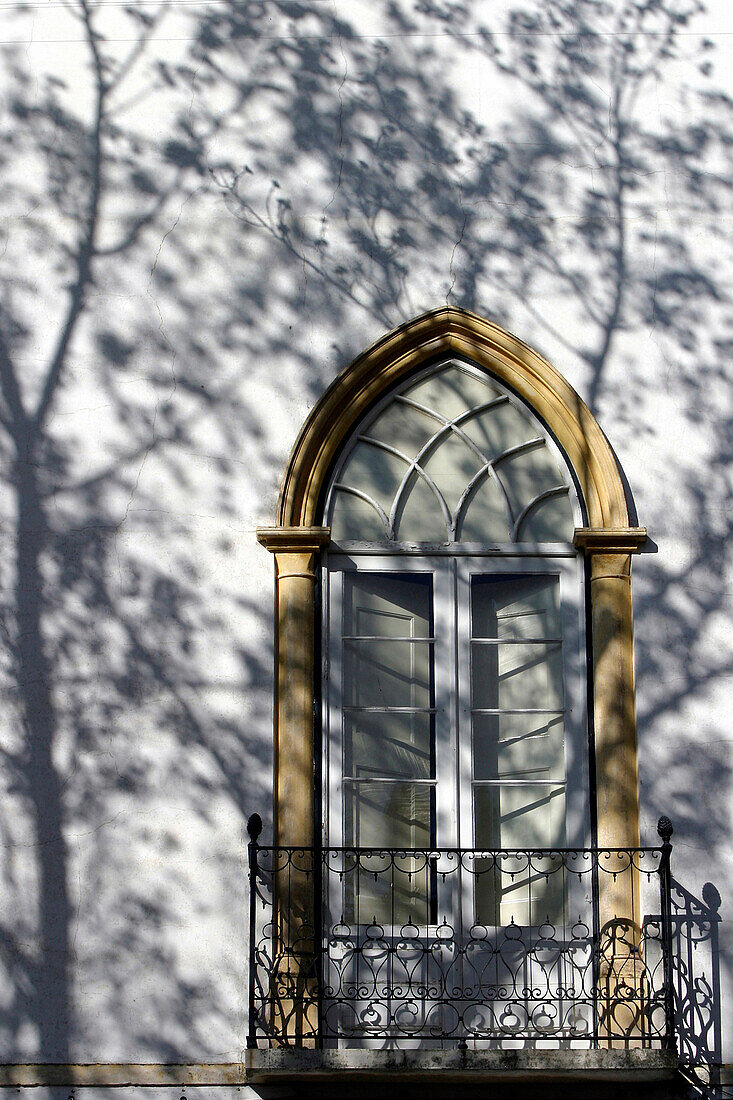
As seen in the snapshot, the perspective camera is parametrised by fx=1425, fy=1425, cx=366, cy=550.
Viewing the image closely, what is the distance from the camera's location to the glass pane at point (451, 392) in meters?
8.16

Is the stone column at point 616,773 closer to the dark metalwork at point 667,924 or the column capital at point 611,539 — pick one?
the column capital at point 611,539

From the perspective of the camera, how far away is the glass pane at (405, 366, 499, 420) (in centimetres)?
816

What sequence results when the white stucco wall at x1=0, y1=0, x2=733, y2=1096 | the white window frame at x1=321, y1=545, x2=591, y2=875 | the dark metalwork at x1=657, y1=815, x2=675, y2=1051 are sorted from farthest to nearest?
1. the white window frame at x1=321, y1=545, x2=591, y2=875
2. the white stucco wall at x1=0, y1=0, x2=733, y2=1096
3. the dark metalwork at x1=657, y1=815, x2=675, y2=1051

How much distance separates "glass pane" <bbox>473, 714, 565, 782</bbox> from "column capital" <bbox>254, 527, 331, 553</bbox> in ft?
4.22

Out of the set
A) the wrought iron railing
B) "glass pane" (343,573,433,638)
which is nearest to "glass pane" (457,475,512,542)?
"glass pane" (343,573,433,638)

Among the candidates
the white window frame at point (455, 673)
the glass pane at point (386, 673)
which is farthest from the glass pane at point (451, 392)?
the glass pane at point (386, 673)

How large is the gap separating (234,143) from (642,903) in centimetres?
480

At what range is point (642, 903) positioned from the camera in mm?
7367

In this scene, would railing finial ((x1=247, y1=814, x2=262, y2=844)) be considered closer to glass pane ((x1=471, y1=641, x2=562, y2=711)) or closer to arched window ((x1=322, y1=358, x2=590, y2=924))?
arched window ((x1=322, y1=358, x2=590, y2=924))

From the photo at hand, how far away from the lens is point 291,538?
7738 millimetres

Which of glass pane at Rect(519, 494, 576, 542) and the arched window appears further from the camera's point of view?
glass pane at Rect(519, 494, 576, 542)

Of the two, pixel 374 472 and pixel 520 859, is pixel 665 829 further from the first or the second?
pixel 374 472

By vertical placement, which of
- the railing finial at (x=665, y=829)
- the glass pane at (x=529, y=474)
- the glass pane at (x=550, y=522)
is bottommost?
the railing finial at (x=665, y=829)

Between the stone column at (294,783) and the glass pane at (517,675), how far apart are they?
0.93 m
